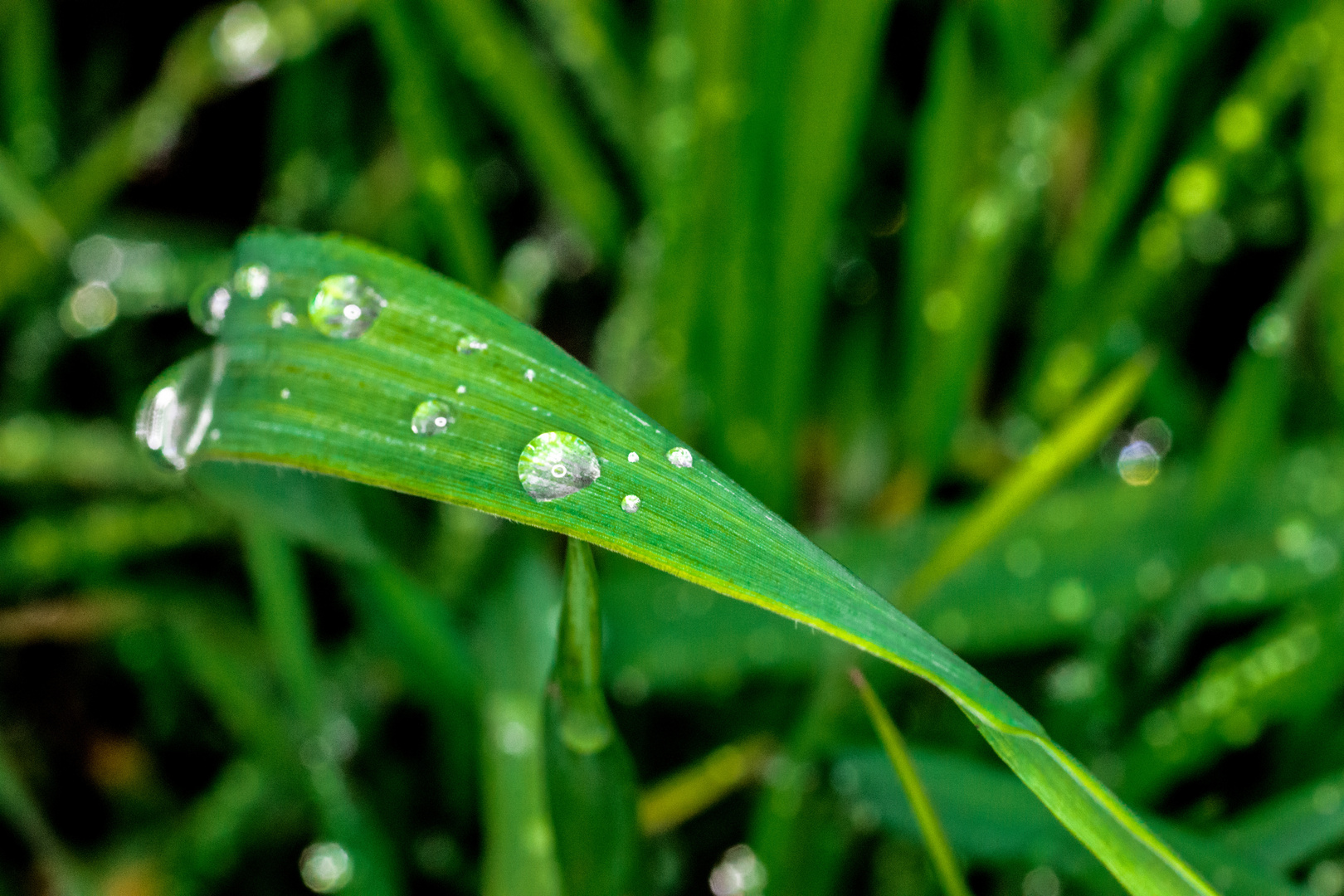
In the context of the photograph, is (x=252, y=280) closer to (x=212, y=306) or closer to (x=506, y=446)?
(x=212, y=306)

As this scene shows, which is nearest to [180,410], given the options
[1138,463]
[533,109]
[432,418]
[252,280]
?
[252,280]

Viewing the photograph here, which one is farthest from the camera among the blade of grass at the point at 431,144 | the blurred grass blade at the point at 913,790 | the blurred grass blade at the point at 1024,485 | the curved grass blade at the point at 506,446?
the blade of grass at the point at 431,144

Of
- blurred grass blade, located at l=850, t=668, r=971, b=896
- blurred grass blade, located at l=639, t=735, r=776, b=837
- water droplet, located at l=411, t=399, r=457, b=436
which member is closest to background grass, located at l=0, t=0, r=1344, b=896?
blurred grass blade, located at l=639, t=735, r=776, b=837

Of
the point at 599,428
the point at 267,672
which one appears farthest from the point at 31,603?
the point at 599,428

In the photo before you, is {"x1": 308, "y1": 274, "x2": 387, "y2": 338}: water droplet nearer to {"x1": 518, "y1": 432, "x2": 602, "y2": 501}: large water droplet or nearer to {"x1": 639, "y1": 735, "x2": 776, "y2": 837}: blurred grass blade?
{"x1": 518, "y1": 432, "x2": 602, "y2": 501}: large water droplet

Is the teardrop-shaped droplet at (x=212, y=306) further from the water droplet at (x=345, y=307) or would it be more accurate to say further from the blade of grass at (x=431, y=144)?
the blade of grass at (x=431, y=144)

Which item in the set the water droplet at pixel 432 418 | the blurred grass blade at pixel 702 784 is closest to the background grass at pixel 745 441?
the blurred grass blade at pixel 702 784
